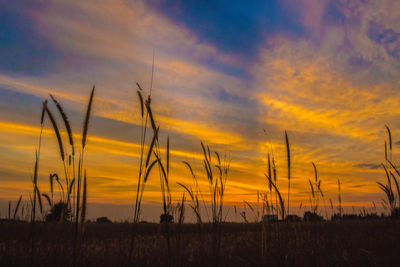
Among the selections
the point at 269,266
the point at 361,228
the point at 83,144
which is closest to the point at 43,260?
the point at 83,144

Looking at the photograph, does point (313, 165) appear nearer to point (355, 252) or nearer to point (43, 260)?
point (355, 252)

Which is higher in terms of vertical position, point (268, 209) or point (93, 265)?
point (268, 209)

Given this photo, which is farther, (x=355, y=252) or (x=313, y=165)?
(x=313, y=165)

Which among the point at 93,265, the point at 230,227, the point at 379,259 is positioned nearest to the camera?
→ the point at 93,265

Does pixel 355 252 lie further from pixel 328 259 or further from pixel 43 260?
pixel 43 260

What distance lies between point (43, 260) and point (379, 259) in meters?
3.14

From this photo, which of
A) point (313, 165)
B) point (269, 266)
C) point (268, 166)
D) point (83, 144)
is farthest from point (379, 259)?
point (83, 144)

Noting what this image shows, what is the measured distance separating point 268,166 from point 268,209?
723 millimetres

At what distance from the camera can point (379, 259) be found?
3.19 m

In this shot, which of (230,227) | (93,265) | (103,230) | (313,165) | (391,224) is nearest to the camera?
(93,265)

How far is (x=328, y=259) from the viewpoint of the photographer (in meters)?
3.09

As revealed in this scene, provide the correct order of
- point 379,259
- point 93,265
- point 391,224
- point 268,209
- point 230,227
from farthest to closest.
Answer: point 230,227 → point 391,224 → point 268,209 → point 379,259 → point 93,265

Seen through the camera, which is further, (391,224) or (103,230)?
(103,230)

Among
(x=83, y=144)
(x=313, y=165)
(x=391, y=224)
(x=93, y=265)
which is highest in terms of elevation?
(x=313, y=165)
